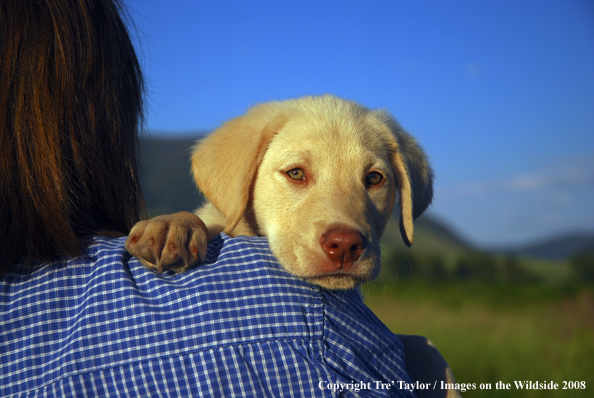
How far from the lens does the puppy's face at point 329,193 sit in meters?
2.28

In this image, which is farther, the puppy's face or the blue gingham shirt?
the puppy's face

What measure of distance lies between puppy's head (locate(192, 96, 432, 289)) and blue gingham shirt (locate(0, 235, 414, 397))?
67 cm

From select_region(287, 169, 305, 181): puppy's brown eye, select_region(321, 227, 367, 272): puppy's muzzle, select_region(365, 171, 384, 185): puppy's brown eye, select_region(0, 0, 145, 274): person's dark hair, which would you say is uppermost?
select_region(0, 0, 145, 274): person's dark hair

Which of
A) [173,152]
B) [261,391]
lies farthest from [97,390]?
[173,152]

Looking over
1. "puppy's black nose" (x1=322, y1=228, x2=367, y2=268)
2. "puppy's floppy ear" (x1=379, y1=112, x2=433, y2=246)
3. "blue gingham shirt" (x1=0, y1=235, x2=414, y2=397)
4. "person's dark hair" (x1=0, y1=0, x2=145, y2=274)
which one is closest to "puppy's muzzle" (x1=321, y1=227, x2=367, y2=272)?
"puppy's black nose" (x1=322, y1=228, x2=367, y2=268)

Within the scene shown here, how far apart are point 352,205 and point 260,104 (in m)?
1.19

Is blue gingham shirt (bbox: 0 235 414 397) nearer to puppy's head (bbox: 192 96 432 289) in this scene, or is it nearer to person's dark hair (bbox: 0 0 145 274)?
person's dark hair (bbox: 0 0 145 274)

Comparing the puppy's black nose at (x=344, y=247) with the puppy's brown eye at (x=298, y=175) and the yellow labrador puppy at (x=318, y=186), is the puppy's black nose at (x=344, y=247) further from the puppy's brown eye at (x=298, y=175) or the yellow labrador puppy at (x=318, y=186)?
the puppy's brown eye at (x=298, y=175)

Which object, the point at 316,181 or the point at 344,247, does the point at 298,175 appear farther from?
the point at 344,247

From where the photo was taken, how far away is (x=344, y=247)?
228cm

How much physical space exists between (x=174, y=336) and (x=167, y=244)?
44 cm

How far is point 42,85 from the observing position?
5.96ft

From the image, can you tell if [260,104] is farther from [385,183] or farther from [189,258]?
[189,258]

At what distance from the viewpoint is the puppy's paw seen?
70.8 inches
